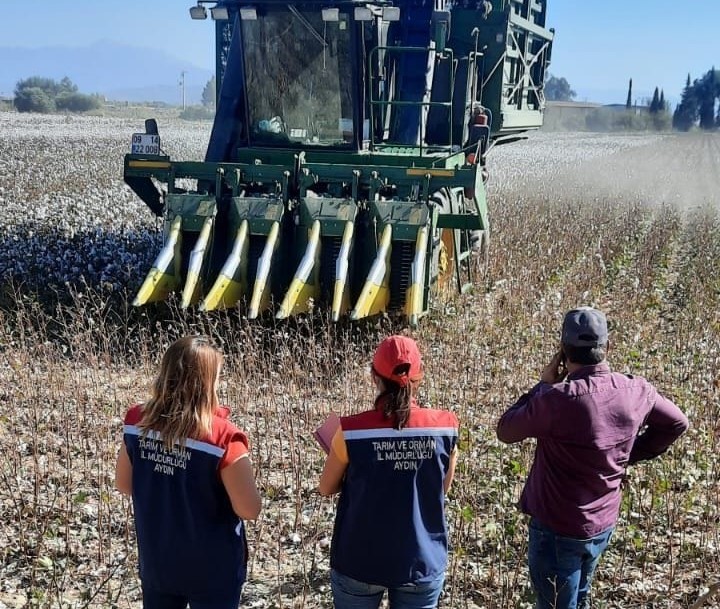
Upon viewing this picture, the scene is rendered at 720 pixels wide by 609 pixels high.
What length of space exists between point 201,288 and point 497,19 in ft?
15.5

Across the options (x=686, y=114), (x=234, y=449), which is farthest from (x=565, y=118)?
(x=234, y=449)

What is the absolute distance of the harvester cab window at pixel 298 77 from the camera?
26.7ft

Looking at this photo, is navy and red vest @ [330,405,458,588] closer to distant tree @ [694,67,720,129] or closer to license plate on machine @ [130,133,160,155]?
license plate on machine @ [130,133,160,155]

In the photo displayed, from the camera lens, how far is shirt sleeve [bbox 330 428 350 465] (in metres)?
2.66

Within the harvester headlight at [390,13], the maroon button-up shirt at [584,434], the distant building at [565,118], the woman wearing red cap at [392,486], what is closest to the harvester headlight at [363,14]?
the harvester headlight at [390,13]

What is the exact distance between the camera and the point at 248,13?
809cm

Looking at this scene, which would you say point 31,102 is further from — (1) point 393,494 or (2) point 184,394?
(1) point 393,494

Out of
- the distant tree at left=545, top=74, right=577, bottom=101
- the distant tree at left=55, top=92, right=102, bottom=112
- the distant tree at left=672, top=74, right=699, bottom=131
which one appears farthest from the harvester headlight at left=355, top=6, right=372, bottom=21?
the distant tree at left=545, top=74, right=577, bottom=101

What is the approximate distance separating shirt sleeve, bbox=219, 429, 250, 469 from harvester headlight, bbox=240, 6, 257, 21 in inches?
246

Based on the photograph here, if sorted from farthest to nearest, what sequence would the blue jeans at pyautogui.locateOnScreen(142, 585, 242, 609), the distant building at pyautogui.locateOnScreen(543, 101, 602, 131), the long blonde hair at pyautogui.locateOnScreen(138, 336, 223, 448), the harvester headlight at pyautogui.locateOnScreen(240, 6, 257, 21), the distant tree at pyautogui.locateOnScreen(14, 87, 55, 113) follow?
the distant tree at pyautogui.locateOnScreen(14, 87, 55, 113) → the distant building at pyautogui.locateOnScreen(543, 101, 602, 131) → the harvester headlight at pyautogui.locateOnScreen(240, 6, 257, 21) → the blue jeans at pyautogui.locateOnScreen(142, 585, 242, 609) → the long blonde hair at pyautogui.locateOnScreen(138, 336, 223, 448)

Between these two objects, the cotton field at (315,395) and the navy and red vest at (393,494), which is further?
the cotton field at (315,395)

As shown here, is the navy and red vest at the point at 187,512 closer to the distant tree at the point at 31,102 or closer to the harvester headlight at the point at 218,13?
the harvester headlight at the point at 218,13

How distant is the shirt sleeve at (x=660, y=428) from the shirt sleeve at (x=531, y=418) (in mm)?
418

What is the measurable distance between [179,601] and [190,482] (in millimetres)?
438
